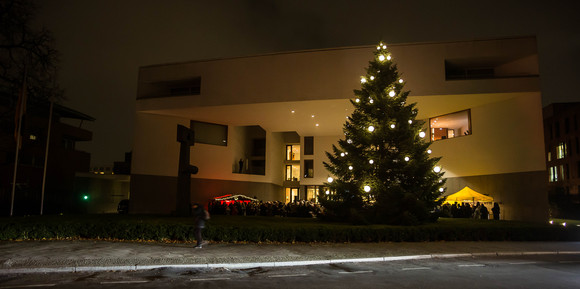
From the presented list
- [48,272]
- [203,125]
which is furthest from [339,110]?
[48,272]

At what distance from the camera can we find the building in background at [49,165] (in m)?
35.1

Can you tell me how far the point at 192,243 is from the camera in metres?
13.3

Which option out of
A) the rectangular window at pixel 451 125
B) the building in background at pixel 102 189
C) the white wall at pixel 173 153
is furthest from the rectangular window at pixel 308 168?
the building in background at pixel 102 189

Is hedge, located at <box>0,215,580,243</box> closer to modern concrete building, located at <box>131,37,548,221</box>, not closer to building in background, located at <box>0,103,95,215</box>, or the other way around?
modern concrete building, located at <box>131,37,548,221</box>

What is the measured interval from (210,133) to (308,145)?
38.7ft

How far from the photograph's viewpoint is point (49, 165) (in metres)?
44.4

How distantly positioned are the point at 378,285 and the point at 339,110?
2409 centimetres

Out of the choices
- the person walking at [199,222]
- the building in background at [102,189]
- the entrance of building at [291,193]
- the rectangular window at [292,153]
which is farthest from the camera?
the rectangular window at [292,153]

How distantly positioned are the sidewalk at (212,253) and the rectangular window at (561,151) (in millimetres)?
55433

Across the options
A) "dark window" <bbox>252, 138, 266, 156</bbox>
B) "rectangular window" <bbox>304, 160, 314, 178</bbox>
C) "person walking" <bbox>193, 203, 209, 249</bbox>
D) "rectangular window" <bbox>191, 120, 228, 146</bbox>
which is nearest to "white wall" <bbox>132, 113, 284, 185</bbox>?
"rectangular window" <bbox>191, 120, 228, 146</bbox>

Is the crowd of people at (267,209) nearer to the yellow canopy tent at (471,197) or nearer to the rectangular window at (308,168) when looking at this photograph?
the yellow canopy tent at (471,197)

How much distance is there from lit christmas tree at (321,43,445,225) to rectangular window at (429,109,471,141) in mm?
13354

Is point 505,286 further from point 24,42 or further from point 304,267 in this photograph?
point 24,42

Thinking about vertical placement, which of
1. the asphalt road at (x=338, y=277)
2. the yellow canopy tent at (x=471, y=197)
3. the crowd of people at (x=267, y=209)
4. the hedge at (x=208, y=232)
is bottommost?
the asphalt road at (x=338, y=277)
